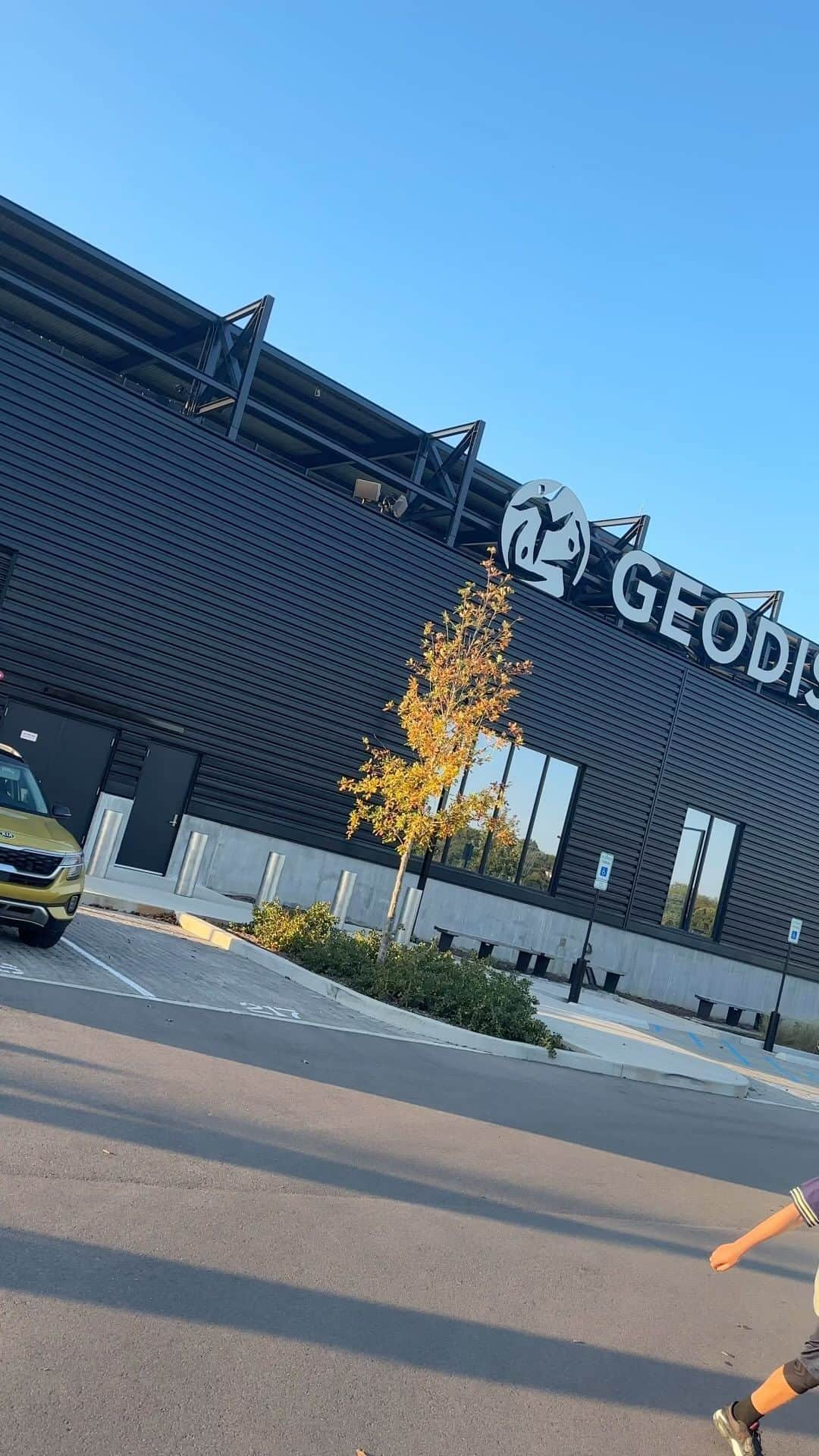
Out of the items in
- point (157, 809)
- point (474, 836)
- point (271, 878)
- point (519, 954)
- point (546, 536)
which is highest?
point (546, 536)

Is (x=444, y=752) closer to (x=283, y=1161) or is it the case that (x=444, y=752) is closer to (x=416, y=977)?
(x=416, y=977)

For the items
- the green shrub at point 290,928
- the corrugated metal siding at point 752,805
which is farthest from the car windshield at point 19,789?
the corrugated metal siding at point 752,805

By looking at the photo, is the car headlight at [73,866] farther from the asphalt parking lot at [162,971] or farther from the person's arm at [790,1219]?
the person's arm at [790,1219]

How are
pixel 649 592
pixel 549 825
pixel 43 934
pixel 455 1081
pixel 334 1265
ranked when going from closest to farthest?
pixel 334 1265, pixel 455 1081, pixel 43 934, pixel 549 825, pixel 649 592

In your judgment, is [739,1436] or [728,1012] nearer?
[739,1436]

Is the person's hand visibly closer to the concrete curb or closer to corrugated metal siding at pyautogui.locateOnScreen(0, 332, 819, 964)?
the concrete curb

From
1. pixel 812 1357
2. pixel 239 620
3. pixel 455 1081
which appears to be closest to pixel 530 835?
pixel 239 620

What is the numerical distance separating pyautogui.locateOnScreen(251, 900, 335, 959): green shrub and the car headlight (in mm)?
4420

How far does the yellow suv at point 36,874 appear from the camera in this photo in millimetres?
10070

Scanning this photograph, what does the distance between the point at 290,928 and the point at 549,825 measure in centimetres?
1168

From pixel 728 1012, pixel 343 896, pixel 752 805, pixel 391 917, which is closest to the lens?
pixel 391 917

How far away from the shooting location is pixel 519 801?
2472 centimetres

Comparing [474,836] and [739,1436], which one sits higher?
[474,836]

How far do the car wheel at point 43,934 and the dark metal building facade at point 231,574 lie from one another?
7.99 meters
